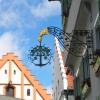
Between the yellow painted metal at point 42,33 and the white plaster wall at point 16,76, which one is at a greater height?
the white plaster wall at point 16,76

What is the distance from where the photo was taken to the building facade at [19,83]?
3197 centimetres

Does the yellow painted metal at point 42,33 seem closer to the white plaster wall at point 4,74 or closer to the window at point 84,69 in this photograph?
the window at point 84,69

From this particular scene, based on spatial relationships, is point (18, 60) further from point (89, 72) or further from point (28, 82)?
point (89, 72)

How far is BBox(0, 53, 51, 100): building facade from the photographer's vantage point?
3197 centimetres

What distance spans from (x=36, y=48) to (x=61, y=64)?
13.5 m

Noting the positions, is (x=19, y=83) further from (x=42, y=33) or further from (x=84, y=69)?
(x=42, y=33)

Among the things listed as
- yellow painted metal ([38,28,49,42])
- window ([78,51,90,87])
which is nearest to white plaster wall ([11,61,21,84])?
window ([78,51,90,87])

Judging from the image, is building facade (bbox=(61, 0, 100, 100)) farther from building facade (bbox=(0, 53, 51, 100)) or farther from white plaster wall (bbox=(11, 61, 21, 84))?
white plaster wall (bbox=(11, 61, 21, 84))

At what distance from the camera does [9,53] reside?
32.9 m

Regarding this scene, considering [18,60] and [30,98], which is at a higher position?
[18,60]

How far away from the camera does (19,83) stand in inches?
1271

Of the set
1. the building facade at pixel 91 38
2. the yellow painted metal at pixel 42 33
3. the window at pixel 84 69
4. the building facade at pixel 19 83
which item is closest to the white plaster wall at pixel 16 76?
the building facade at pixel 19 83

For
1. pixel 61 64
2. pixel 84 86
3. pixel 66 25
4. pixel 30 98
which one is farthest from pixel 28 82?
pixel 84 86

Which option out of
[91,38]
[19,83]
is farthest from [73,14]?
[19,83]
